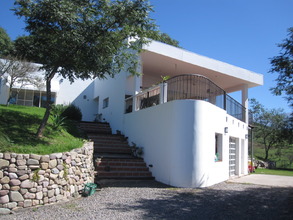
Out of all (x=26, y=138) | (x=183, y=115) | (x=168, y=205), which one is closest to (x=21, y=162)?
(x=26, y=138)

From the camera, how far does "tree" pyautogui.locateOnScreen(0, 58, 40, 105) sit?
68.0ft

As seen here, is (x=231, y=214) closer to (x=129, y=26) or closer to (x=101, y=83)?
(x=129, y=26)

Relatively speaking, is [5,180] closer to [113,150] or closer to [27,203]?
[27,203]

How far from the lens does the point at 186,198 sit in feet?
29.3

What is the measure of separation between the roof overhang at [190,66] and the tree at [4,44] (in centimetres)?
1389

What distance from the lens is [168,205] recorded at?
7.96 m

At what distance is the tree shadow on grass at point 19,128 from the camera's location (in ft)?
30.5

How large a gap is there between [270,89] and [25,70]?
19086 mm

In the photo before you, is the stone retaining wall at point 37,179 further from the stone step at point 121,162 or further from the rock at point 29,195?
the stone step at point 121,162

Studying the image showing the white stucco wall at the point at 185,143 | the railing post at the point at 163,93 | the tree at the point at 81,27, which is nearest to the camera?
the tree at the point at 81,27

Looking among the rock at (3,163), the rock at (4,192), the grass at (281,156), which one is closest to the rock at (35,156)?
the rock at (3,163)

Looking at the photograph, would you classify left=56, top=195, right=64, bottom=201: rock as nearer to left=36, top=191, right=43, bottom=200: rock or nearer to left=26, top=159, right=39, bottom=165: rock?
left=36, top=191, right=43, bottom=200: rock

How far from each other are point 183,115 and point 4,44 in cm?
2370

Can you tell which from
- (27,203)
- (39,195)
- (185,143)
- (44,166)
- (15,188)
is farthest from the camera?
(185,143)
